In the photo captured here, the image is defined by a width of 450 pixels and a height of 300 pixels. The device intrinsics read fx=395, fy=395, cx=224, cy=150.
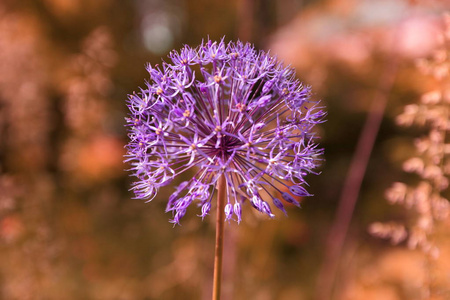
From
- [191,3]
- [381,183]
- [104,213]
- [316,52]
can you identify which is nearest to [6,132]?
[104,213]

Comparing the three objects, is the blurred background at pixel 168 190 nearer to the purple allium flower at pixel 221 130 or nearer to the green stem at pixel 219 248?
the purple allium flower at pixel 221 130

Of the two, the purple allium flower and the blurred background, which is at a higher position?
the blurred background

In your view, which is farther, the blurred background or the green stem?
the blurred background

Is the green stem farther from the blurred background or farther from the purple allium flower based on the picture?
the blurred background

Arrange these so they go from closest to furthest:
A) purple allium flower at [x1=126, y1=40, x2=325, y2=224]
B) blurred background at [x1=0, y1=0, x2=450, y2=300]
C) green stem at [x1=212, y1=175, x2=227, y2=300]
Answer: green stem at [x1=212, y1=175, x2=227, y2=300]
purple allium flower at [x1=126, y1=40, x2=325, y2=224]
blurred background at [x1=0, y1=0, x2=450, y2=300]

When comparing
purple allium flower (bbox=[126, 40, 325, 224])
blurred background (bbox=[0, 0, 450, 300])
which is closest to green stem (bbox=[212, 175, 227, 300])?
purple allium flower (bbox=[126, 40, 325, 224])

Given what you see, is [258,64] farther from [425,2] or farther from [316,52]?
[316,52]

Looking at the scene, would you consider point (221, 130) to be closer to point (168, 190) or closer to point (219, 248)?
point (219, 248)
